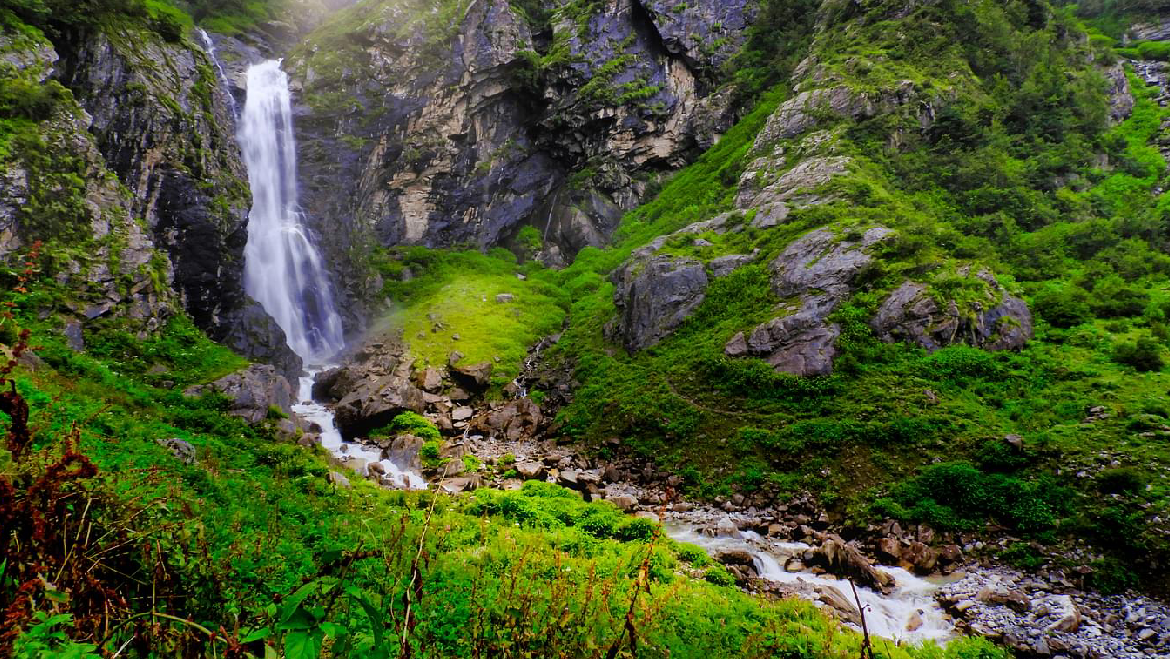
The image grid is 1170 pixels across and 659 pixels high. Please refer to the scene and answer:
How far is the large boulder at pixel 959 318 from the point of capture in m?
15.0

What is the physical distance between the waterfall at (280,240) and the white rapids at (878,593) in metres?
26.4

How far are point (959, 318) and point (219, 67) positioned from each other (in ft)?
143

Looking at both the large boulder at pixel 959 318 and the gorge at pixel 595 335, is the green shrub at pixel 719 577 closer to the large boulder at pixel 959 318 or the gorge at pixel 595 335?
the gorge at pixel 595 335

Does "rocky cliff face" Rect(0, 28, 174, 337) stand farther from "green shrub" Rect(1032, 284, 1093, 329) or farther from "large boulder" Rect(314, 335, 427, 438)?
"green shrub" Rect(1032, 284, 1093, 329)

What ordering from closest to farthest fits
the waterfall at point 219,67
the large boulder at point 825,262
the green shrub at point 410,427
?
the large boulder at point 825,262, the green shrub at point 410,427, the waterfall at point 219,67

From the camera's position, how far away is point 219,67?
33438 mm

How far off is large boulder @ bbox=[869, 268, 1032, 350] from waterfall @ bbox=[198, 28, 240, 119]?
38.1 m

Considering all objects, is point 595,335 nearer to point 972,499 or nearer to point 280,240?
point 972,499

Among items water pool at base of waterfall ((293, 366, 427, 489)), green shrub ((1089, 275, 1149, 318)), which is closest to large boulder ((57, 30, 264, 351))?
water pool at base of waterfall ((293, 366, 427, 489))

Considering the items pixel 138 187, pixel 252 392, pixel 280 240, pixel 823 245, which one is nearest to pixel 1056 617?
pixel 823 245

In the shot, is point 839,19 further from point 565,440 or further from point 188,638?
point 188,638

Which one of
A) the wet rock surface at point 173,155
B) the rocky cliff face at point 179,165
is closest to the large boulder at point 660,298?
the rocky cliff face at point 179,165

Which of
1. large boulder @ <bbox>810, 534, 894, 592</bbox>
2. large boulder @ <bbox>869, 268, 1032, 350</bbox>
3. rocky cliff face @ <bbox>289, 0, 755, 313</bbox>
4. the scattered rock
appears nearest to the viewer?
Result: the scattered rock

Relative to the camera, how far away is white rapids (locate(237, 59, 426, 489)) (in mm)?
29500
